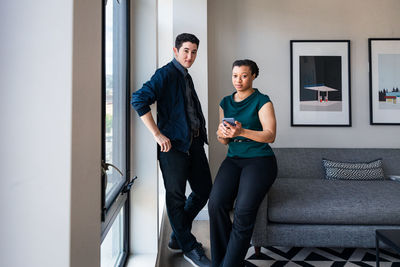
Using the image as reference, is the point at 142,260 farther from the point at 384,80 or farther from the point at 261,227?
the point at 384,80

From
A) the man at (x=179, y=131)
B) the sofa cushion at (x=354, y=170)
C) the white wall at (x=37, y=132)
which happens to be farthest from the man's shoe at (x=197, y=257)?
the sofa cushion at (x=354, y=170)

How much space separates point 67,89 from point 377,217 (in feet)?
6.94

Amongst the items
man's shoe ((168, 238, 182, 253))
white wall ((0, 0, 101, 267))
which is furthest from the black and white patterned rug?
white wall ((0, 0, 101, 267))

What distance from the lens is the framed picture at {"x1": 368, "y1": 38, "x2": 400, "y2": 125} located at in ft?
9.70

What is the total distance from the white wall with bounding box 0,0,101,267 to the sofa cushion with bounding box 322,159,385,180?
8.68ft

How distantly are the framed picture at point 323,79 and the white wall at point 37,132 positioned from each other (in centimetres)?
291

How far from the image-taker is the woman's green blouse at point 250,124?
167 centimetres

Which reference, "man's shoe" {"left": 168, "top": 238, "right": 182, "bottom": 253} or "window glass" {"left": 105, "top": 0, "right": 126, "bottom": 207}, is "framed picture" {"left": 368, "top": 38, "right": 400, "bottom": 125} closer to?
"man's shoe" {"left": 168, "top": 238, "right": 182, "bottom": 253}

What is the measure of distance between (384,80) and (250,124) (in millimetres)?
2220

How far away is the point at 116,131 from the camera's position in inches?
52.8

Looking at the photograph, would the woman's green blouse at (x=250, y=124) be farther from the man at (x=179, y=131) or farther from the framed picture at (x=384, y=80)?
the framed picture at (x=384, y=80)

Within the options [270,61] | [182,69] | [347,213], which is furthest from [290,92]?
[182,69]

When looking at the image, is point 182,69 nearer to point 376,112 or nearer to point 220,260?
point 220,260

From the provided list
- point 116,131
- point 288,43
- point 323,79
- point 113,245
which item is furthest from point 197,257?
point 288,43
